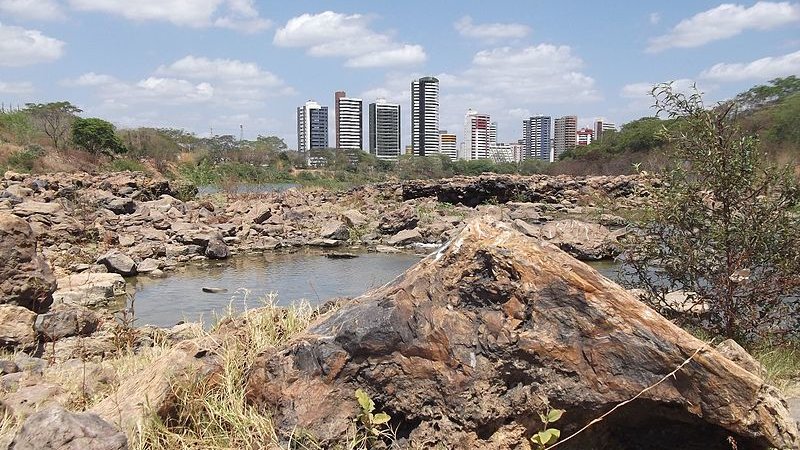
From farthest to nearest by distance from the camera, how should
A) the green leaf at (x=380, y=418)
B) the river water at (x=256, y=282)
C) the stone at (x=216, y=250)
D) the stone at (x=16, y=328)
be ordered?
the stone at (x=216, y=250) < the river water at (x=256, y=282) < the stone at (x=16, y=328) < the green leaf at (x=380, y=418)

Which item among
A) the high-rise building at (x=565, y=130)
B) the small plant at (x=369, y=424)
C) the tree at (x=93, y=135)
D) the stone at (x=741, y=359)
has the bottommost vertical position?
the small plant at (x=369, y=424)

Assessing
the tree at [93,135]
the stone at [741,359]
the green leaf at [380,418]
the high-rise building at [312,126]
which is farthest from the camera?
the high-rise building at [312,126]

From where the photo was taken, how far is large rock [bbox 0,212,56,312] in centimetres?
691

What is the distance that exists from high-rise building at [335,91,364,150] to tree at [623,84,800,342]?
327 ft

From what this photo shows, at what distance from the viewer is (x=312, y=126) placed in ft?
380

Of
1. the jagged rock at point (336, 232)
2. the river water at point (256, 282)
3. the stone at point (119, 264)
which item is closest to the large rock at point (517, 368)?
the river water at point (256, 282)

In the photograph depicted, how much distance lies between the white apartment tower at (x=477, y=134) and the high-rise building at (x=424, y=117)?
23481 millimetres

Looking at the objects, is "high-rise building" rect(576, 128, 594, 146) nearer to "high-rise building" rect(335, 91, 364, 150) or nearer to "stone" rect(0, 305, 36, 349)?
"high-rise building" rect(335, 91, 364, 150)

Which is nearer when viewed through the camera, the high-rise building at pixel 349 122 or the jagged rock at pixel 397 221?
the jagged rock at pixel 397 221

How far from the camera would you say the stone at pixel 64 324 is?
6.89 metres

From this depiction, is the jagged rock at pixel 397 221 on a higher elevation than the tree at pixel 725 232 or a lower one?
lower

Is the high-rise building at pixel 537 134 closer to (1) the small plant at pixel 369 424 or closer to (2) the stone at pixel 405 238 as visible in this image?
(2) the stone at pixel 405 238

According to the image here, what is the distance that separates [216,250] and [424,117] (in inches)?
3428

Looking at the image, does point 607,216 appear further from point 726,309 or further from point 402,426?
point 402,426
